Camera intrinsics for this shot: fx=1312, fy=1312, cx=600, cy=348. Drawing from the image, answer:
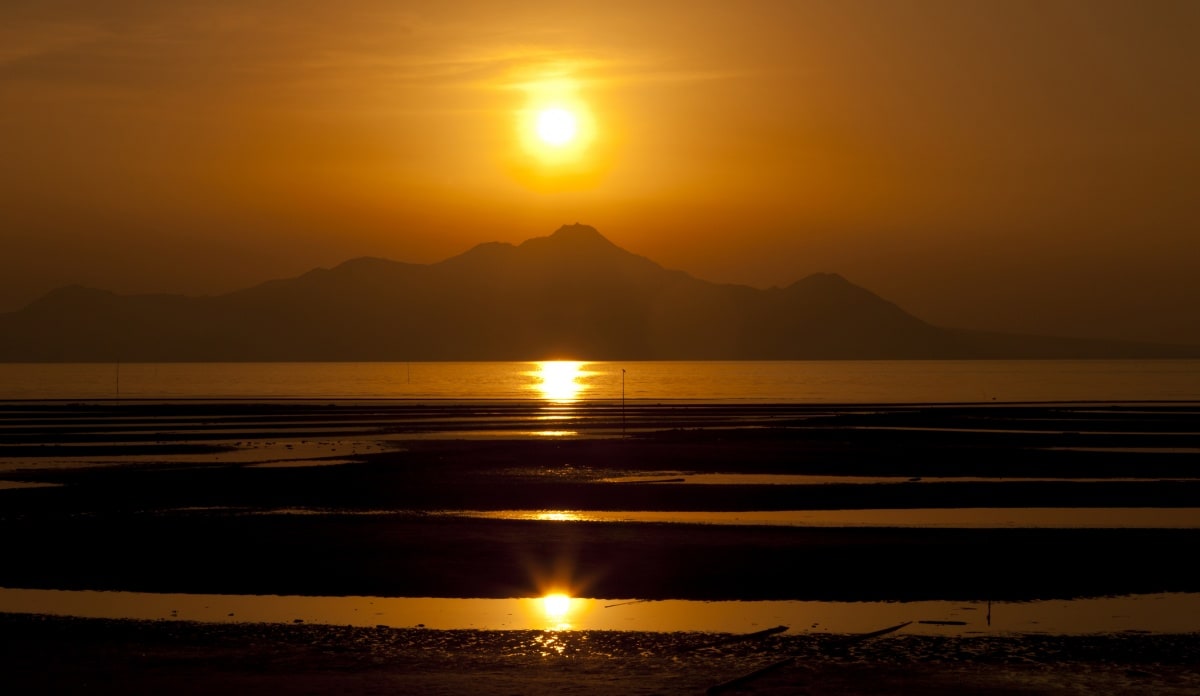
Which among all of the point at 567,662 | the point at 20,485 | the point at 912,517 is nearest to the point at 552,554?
the point at 567,662

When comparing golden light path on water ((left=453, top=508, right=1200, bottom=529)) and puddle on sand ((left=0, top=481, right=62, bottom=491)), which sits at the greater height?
puddle on sand ((left=0, top=481, right=62, bottom=491))

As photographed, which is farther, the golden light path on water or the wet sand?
the golden light path on water

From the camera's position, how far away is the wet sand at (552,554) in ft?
53.4

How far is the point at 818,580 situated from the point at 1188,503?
676 inches

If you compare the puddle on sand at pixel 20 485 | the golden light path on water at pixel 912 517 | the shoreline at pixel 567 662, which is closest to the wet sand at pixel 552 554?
the shoreline at pixel 567 662

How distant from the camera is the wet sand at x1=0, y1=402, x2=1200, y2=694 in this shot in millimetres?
16281

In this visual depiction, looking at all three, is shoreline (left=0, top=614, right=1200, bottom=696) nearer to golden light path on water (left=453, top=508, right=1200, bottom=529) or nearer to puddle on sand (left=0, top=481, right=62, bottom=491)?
golden light path on water (left=453, top=508, right=1200, bottom=529)

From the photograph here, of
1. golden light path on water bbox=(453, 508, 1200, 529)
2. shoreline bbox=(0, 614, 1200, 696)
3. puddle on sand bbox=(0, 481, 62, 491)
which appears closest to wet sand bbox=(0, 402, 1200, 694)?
shoreline bbox=(0, 614, 1200, 696)

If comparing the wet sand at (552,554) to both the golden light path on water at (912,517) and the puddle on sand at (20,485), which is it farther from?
the golden light path on water at (912,517)

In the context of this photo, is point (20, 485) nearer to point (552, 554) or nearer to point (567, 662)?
point (552, 554)

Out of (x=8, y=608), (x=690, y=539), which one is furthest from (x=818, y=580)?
(x=8, y=608)

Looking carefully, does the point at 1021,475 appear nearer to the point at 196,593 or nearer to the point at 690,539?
the point at 690,539

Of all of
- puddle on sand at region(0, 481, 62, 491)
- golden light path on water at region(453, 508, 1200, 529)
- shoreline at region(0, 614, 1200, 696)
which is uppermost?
puddle on sand at region(0, 481, 62, 491)

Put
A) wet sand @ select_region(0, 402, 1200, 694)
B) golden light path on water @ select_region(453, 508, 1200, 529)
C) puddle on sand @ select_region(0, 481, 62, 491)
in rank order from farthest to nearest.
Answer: puddle on sand @ select_region(0, 481, 62, 491) < golden light path on water @ select_region(453, 508, 1200, 529) < wet sand @ select_region(0, 402, 1200, 694)
